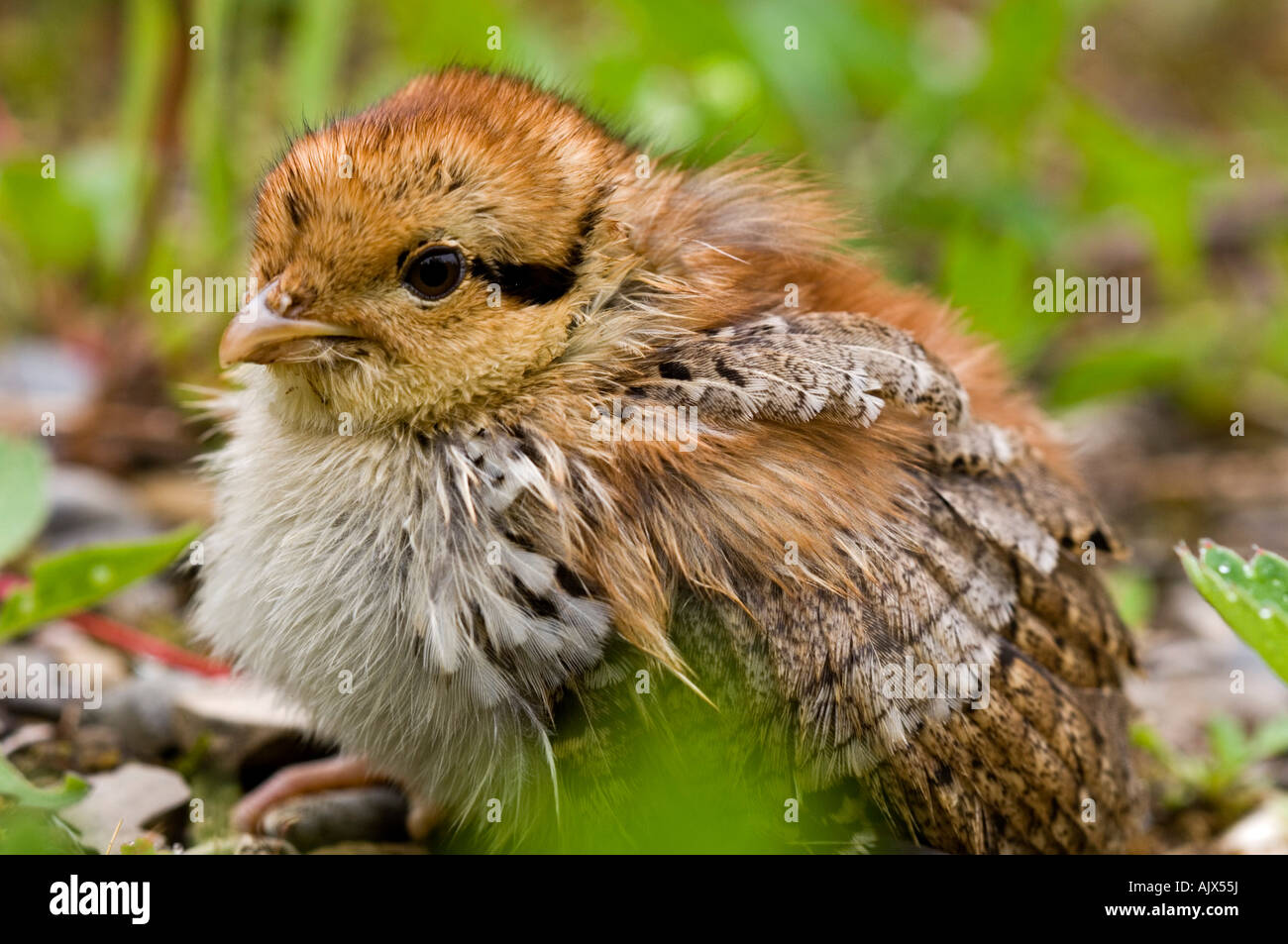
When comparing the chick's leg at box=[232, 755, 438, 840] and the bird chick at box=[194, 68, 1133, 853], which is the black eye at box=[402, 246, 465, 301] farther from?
the chick's leg at box=[232, 755, 438, 840]

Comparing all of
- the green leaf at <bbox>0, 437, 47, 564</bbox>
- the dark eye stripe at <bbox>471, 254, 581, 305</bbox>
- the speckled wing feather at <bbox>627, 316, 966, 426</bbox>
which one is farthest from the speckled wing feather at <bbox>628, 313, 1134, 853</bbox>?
the green leaf at <bbox>0, 437, 47, 564</bbox>

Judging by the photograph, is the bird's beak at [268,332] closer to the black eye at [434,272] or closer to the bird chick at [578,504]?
the bird chick at [578,504]

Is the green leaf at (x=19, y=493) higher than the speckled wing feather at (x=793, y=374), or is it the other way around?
the speckled wing feather at (x=793, y=374)

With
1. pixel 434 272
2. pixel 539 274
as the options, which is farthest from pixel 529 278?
pixel 434 272

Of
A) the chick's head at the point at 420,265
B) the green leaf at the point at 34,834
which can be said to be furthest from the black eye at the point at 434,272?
the green leaf at the point at 34,834

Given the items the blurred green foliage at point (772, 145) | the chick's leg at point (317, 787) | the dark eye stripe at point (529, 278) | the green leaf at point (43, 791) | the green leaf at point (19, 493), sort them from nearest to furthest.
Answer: the green leaf at point (43, 791)
the dark eye stripe at point (529, 278)
the chick's leg at point (317, 787)
the green leaf at point (19, 493)
the blurred green foliage at point (772, 145)
